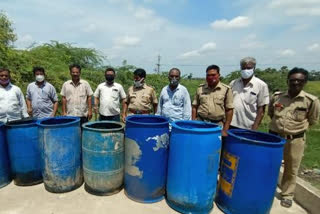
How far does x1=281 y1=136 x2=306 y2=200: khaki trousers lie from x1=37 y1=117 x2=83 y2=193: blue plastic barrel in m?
2.96

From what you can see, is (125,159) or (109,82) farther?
(109,82)

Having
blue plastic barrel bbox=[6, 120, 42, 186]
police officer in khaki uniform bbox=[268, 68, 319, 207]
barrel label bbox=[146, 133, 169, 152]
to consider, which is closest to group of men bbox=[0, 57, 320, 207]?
police officer in khaki uniform bbox=[268, 68, 319, 207]

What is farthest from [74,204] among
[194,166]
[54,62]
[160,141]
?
[54,62]

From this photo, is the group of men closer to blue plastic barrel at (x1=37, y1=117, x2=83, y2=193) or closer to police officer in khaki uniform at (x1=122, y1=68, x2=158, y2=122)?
police officer in khaki uniform at (x1=122, y1=68, x2=158, y2=122)

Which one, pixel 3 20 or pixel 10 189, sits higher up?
pixel 3 20

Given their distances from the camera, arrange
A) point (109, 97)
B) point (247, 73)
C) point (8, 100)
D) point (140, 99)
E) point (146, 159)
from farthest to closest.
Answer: point (109, 97) → point (140, 99) → point (8, 100) → point (247, 73) → point (146, 159)

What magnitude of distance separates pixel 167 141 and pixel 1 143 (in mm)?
2495

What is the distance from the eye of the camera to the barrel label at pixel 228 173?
270 centimetres

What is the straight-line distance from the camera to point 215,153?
2711mm

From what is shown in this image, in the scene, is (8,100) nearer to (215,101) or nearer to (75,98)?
(75,98)

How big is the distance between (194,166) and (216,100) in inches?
46.8

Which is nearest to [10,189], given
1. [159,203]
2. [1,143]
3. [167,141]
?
[1,143]

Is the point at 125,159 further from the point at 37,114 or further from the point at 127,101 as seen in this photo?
the point at 37,114

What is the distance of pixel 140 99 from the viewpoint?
4.36m
